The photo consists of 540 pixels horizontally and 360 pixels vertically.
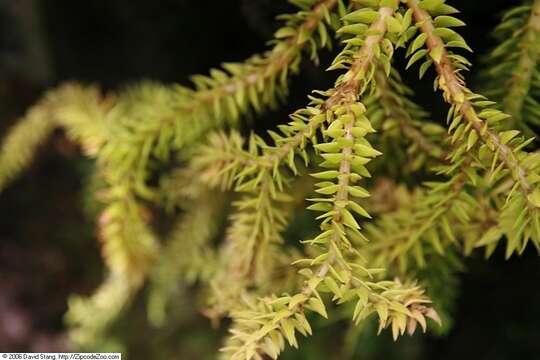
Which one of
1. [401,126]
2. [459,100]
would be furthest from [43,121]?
[459,100]

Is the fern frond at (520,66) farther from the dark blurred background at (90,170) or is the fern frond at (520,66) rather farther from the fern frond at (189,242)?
the fern frond at (189,242)

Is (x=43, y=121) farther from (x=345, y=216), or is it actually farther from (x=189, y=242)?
(x=345, y=216)

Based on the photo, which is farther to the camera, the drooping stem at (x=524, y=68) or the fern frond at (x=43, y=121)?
the fern frond at (x=43, y=121)

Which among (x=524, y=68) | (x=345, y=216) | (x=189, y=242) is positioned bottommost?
(x=345, y=216)

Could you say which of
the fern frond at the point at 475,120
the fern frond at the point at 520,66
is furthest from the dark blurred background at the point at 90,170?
the fern frond at the point at 475,120

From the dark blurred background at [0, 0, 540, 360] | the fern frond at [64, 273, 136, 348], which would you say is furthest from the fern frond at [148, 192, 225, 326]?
the dark blurred background at [0, 0, 540, 360]

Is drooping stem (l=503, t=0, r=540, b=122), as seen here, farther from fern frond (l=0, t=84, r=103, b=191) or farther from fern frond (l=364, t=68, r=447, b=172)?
fern frond (l=0, t=84, r=103, b=191)

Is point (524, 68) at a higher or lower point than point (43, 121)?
lower
